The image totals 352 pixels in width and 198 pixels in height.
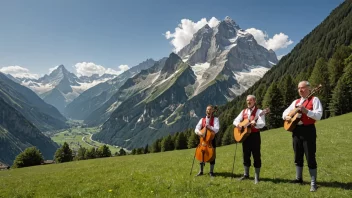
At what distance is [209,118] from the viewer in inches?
665

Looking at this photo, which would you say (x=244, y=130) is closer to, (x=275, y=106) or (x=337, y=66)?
(x=275, y=106)

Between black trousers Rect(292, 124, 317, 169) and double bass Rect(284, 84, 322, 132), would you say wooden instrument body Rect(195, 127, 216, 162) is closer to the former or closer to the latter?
double bass Rect(284, 84, 322, 132)

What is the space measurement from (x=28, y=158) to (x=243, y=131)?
309 ft

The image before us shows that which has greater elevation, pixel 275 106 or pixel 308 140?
pixel 275 106

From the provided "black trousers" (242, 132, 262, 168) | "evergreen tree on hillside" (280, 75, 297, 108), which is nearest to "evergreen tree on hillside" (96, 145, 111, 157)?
"evergreen tree on hillside" (280, 75, 297, 108)

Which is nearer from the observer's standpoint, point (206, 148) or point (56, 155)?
point (206, 148)

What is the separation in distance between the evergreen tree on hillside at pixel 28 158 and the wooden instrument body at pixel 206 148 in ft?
298

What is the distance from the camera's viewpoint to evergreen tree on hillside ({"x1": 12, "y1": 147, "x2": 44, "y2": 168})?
8919 centimetres

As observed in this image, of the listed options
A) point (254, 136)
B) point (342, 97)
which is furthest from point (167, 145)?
point (254, 136)

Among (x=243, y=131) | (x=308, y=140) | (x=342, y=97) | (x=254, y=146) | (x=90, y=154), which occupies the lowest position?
(x=90, y=154)

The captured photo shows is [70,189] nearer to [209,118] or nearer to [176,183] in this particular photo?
[176,183]

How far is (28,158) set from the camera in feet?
297

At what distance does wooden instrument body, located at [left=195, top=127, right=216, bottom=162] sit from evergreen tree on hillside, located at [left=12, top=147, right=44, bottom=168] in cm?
9088

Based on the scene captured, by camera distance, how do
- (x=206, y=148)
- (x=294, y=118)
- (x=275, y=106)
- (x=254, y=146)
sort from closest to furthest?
1. (x=294, y=118)
2. (x=254, y=146)
3. (x=206, y=148)
4. (x=275, y=106)
